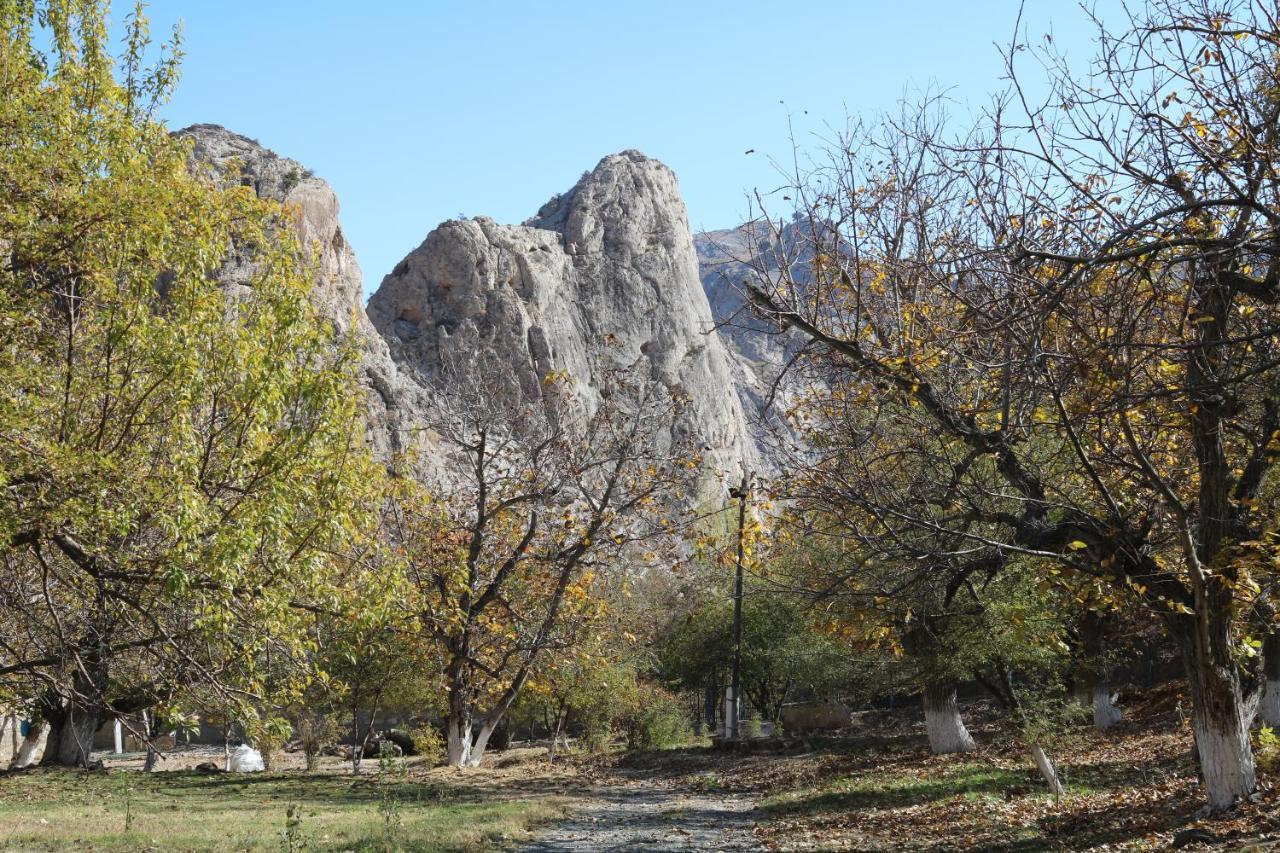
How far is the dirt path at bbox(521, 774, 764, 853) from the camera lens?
36.8 ft

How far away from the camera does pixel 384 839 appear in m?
10.1

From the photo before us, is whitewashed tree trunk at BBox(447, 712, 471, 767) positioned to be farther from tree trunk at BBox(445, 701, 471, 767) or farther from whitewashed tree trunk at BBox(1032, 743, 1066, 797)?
whitewashed tree trunk at BBox(1032, 743, 1066, 797)

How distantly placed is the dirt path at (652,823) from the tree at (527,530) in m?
3.55

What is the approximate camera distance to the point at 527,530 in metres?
21.2

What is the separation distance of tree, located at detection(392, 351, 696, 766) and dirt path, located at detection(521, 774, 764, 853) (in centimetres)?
355

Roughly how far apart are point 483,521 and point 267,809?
6.93 m

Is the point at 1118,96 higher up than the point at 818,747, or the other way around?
the point at 1118,96

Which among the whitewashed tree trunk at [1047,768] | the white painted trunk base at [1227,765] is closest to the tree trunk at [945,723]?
the whitewashed tree trunk at [1047,768]

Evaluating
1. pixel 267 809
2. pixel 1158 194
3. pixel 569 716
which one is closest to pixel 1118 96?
pixel 1158 194

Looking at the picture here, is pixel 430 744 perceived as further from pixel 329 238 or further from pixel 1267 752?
pixel 329 238

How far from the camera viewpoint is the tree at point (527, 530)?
19.8 metres

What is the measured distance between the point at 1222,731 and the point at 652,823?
25.0 ft

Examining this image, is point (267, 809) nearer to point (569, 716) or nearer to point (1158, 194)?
point (1158, 194)

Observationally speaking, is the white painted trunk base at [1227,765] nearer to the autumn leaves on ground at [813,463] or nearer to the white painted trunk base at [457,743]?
the autumn leaves on ground at [813,463]
